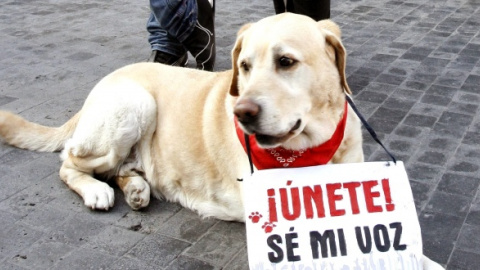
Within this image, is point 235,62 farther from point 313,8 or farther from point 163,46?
point 163,46

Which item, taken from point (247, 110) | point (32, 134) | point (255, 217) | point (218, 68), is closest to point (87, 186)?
point (32, 134)

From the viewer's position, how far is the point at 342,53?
301cm

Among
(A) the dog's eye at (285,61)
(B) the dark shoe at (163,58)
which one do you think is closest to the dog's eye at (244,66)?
(A) the dog's eye at (285,61)

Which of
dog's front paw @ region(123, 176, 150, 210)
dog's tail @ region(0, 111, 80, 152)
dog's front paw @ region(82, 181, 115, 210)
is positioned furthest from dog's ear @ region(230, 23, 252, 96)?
dog's tail @ region(0, 111, 80, 152)

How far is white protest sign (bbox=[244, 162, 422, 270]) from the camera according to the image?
278cm

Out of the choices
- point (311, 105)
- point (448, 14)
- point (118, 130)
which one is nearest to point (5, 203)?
point (118, 130)

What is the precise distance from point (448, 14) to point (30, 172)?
20.2 feet

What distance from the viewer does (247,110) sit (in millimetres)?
2625

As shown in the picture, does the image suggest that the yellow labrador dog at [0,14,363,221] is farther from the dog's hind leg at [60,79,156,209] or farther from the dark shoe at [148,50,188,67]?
the dark shoe at [148,50,188,67]

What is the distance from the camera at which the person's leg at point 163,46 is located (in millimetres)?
6055

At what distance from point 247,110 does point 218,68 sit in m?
3.77

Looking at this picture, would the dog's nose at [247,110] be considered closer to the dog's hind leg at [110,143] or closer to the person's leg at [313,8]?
the dog's hind leg at [110,143]

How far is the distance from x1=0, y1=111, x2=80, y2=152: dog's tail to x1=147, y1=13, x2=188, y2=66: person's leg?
1.75 meters

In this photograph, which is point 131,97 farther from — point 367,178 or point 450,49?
point 450,49
